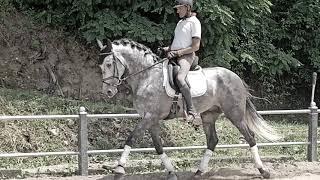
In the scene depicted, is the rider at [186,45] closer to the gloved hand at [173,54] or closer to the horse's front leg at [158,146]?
the gloved hand at [173,54]

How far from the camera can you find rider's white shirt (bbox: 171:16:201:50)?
7.98 meters

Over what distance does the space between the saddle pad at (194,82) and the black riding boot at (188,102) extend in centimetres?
15

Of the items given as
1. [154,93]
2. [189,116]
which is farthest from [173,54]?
[189,116]

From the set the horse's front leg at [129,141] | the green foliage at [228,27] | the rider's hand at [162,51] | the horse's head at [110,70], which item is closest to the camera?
the horse's front leg at [129,141]

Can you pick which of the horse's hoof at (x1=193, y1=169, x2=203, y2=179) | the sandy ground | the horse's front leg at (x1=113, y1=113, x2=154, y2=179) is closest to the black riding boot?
the horse's front leg at (x1=113, y1=113, x2=154, y2=179)

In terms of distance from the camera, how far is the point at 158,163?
974cm

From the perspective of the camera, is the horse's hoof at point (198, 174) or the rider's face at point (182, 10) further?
the horse's hoof at point (198, 174)

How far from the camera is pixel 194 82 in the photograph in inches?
322

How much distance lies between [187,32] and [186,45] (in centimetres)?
20

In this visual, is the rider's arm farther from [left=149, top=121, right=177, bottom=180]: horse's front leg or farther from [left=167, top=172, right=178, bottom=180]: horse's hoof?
[left=167, top=172, right=178, bottom=180]: horse's hoof

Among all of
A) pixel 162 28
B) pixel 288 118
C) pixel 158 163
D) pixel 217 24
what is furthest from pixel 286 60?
pixel 158 163

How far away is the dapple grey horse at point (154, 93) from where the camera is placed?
305 inches

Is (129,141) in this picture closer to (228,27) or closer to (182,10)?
(182,10)

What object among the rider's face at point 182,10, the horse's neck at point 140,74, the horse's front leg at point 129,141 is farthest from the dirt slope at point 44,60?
the rider's face at point 182,10
